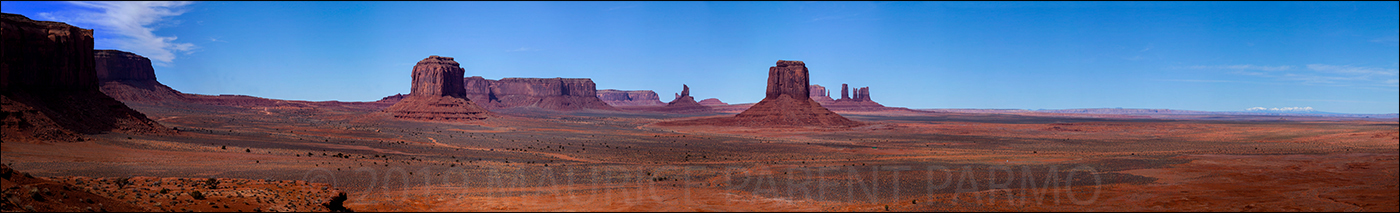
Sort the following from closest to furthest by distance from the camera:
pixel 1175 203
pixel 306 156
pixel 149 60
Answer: pixel 1175 203, pixel 306 156, pixel 149 60

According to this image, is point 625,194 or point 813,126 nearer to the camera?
point 625,194

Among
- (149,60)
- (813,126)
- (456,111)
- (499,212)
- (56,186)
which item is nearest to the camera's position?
(56,186)

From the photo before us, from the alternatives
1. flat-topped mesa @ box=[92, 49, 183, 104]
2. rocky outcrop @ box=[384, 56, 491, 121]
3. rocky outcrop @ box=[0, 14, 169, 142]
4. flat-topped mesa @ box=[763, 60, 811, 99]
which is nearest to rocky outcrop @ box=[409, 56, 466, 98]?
rocky outcrop @ box=[384, 56, 491, 121]

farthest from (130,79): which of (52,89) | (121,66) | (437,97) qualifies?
(52,89)

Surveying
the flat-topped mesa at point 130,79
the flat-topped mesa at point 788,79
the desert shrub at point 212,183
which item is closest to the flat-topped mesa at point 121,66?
the flat-topped mesa at point 130,79

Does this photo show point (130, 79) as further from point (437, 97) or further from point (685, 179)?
point (685, 179)

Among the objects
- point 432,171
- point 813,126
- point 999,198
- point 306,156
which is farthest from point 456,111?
point 999,198

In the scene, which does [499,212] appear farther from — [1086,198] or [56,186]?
[1086,198]
